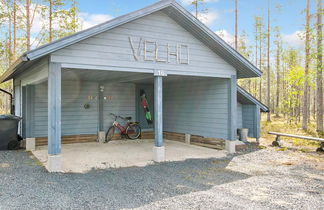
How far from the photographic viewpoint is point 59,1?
15.4m

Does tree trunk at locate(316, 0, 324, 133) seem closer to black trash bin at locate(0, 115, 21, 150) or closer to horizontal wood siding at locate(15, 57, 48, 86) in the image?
horizontal wood siding at locate(15, 57, 48, 86)

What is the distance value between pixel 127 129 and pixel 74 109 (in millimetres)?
2096

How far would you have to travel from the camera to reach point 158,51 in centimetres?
658

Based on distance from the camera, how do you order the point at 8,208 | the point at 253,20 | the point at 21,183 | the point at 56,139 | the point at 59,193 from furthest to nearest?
1. the point at 253,20
2. the point at 56,139
3. the point at 21,183
4. the point at 59,193
5. the point at 8,208

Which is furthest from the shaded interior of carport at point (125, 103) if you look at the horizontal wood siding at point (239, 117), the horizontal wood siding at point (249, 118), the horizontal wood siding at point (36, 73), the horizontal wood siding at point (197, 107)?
the horizontal wood siding at point (249, 118)

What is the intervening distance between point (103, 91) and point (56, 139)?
4608mm

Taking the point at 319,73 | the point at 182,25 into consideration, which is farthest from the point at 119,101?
the point at 319,73

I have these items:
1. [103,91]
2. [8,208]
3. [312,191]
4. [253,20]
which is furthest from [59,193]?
[253,20]

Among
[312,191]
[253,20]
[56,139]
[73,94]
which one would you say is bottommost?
[312,191]

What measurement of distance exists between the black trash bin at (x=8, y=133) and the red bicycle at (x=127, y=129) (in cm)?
304

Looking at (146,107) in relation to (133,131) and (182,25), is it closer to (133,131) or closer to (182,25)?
(133,131)

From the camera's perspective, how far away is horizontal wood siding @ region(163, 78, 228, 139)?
8.20 meters

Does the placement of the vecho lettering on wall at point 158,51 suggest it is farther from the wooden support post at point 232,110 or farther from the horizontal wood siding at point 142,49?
the wooden support post at point 232,110

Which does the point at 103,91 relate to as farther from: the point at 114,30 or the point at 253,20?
the point at 253,20
